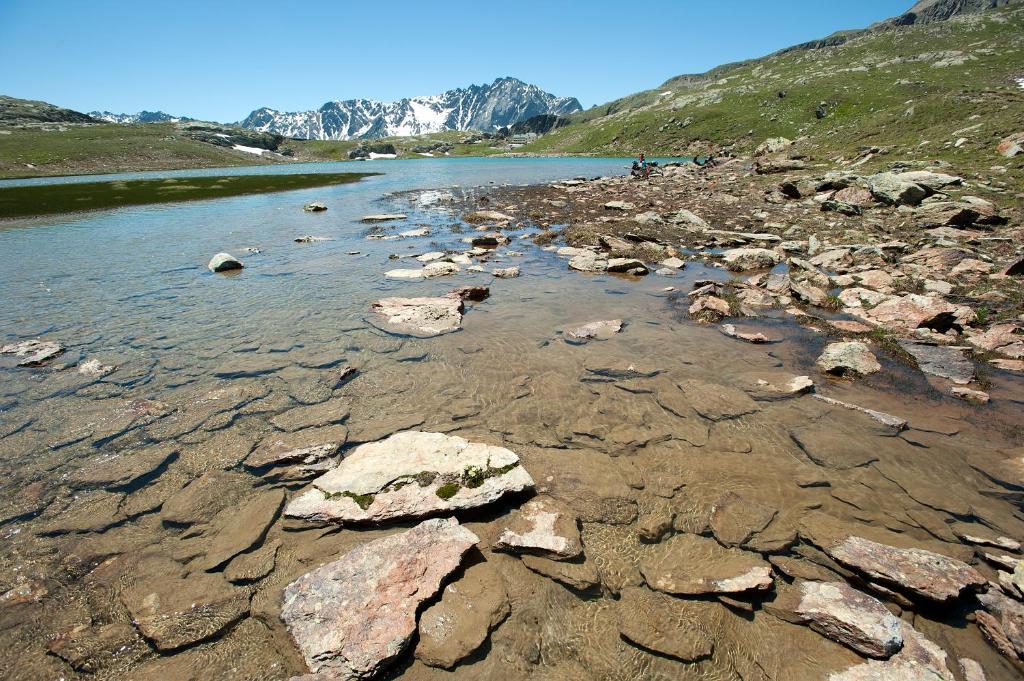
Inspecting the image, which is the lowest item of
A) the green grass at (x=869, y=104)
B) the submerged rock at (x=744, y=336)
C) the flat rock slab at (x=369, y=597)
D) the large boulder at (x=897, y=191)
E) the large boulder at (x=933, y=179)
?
the flat rock slab at (x=369, y=597)

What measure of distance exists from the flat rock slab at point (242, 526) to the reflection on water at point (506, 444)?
15 centimetres

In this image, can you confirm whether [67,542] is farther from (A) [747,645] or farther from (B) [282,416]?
(A) [747,645]

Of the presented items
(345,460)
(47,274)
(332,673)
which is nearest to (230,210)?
(47,274)

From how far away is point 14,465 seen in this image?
23.7 ft

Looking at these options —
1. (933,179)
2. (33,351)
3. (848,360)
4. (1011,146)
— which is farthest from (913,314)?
(1011,146)

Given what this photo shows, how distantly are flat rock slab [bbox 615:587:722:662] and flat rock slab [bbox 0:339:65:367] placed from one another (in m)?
15.2

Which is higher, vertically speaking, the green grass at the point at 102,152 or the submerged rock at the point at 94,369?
the green grass at the point at 102,152

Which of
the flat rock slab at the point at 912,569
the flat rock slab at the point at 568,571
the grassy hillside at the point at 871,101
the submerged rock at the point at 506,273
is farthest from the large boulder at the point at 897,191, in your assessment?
the flat rock slab at the point at 568,571

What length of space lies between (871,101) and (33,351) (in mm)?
150263

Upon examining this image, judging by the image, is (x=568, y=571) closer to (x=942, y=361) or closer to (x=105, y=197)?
(x=942, y=361)

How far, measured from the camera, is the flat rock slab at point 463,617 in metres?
4.48

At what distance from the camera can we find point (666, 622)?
4.82m

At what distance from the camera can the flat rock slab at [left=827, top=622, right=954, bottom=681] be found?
4.03 metres

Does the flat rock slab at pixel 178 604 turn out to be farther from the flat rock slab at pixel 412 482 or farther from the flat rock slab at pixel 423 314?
the flat rock slab at pixel 423 314
